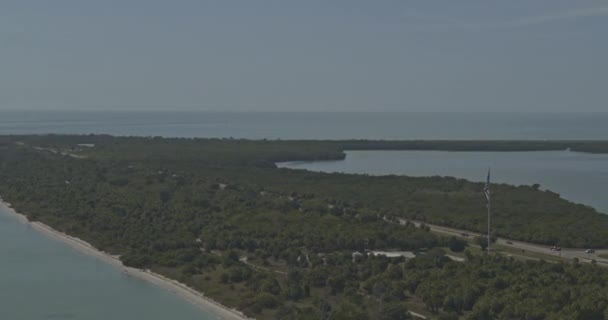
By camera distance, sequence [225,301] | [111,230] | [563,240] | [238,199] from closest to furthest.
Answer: [225,301] → [563,240] → [111,230] → [238,199]

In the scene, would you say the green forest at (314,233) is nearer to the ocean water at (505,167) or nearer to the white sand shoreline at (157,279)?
the white sand shoreline at (157,279)

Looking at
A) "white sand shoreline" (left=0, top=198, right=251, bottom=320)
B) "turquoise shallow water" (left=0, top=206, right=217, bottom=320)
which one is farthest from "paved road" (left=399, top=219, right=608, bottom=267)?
"turquoise shallow water" (left=0, top=206, right=217, bottom=320)

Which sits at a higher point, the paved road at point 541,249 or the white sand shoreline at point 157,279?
the paved road at point 541,249

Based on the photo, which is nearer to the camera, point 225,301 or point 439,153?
point 225,301

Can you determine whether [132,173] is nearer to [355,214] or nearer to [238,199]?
[238,199]

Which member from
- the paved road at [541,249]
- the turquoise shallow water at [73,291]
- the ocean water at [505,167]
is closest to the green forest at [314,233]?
the paved road at [541,249]

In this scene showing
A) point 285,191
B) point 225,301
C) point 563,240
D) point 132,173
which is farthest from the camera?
point 132,173

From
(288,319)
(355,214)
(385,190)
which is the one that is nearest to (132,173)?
(385,190)
